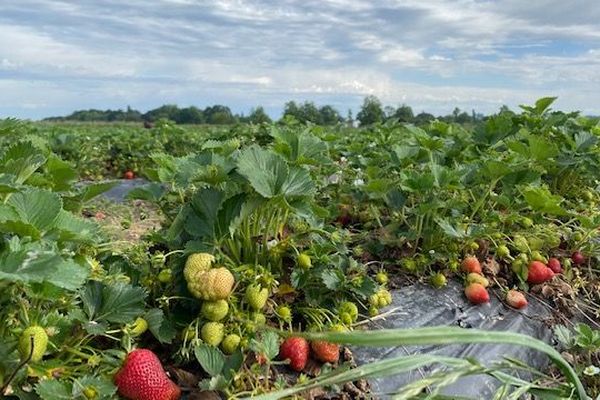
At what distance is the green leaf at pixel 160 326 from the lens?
5.80 ft

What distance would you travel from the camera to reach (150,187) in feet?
7.40

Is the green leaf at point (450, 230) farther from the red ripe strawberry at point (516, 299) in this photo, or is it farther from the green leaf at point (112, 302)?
the green leaf at point (112, 302)

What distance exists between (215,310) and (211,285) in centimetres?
7

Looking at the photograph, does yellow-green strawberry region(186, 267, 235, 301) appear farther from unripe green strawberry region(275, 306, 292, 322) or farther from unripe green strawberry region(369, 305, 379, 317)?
unripe green strawberry region(369, 305, 379, 317)

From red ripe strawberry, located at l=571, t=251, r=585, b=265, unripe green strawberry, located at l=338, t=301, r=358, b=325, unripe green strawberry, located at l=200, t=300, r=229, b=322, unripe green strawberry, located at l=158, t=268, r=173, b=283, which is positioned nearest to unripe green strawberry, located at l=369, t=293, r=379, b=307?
unripe green strawberry, located at l=338, t=301, r=358, b=325

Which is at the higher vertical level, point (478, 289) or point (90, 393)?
point (90, 393)

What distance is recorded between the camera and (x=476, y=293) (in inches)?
102

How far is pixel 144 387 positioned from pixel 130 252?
0.61 m

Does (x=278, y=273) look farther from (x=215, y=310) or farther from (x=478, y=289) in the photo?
(x=478, y=289)

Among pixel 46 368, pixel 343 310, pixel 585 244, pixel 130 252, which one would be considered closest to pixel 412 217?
pixel 585 244

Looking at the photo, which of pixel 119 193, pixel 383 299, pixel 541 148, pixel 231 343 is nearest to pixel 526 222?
pixel 541 148

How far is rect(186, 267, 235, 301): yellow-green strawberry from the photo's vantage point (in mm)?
1835

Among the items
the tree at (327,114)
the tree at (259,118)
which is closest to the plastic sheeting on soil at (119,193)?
the tree at (259,118)

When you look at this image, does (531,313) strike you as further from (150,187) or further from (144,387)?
(144,387)
